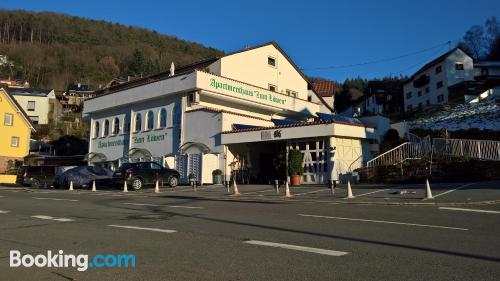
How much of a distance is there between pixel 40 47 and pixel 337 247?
12398 centimetres

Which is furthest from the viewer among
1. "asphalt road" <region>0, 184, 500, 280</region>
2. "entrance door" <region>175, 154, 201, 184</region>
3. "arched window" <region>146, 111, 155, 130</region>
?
"arched window" <region>146, 111, 155, 130</region>

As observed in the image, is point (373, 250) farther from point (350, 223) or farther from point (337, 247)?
point (350, 223)

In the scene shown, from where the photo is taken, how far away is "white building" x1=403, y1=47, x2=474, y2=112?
67625 millimetres

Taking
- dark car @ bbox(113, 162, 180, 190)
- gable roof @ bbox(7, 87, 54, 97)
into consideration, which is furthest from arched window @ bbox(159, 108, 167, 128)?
gable roof @ bbox(7, 87, 54, 97)

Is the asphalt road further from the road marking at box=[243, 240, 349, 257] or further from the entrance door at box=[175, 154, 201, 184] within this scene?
the entrance door at box=[175, 154, 201, 184]

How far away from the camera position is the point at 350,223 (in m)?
10.6

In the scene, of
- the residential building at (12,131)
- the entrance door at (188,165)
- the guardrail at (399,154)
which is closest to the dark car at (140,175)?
the entrance door at (188,165)

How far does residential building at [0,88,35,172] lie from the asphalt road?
48297mm

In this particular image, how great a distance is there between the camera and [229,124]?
108 feet

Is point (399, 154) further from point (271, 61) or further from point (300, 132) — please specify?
point (271, 61)

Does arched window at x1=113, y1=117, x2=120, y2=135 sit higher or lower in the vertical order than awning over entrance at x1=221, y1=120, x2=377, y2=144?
higher

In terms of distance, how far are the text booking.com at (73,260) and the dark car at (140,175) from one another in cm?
1921

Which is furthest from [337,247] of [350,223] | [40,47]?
[40,47]

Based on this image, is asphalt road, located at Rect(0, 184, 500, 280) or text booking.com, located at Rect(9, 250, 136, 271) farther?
text booking.com, located at Rect(9, 250, 136, 271)
